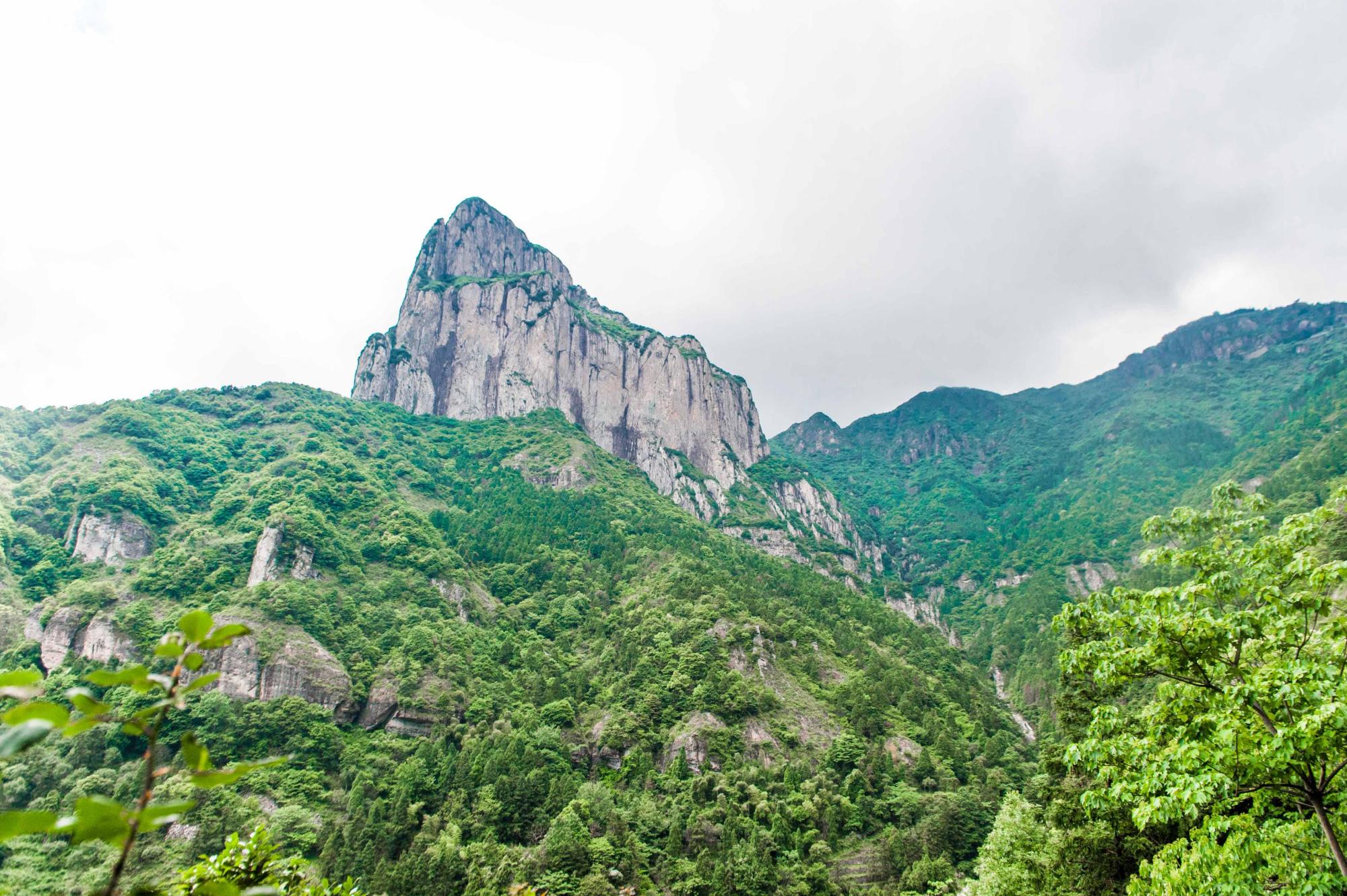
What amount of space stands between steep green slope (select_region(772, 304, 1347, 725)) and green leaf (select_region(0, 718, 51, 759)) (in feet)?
271

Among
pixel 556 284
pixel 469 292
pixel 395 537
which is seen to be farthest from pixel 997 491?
pixel 395 537

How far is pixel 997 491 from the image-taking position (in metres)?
181

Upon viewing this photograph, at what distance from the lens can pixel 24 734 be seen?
200cm

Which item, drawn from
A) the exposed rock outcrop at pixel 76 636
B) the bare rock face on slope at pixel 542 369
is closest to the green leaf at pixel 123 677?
the exposed rock outcrop at pixel 76 636

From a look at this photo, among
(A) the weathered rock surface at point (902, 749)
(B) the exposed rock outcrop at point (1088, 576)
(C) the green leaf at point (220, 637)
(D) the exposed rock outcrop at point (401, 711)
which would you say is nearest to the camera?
(C) the green leaf at point (220, 637)

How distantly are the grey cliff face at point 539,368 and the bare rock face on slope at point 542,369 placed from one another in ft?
0.84

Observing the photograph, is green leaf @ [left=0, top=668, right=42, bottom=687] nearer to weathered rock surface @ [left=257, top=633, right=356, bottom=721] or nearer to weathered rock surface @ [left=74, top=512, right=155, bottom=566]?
weathered rock surface @ [left=257, top=633, right=356, bottom=721]

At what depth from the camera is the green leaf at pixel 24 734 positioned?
182cm

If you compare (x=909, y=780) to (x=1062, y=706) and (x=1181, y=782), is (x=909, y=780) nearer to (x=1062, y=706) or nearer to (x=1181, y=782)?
(x=1062, y=706)

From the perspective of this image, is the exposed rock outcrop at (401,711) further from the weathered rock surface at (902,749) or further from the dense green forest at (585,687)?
the weathered rock surface at (902,749)

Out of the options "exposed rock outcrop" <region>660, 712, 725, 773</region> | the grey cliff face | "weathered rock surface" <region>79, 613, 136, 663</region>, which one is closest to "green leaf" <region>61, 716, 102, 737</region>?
"exposed rock outcrop" <region>660, 712, 725, 773</region>

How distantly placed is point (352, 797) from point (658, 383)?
121 m

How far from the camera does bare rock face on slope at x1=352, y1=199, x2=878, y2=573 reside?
142 meters

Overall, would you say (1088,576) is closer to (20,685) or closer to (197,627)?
(197,627)
